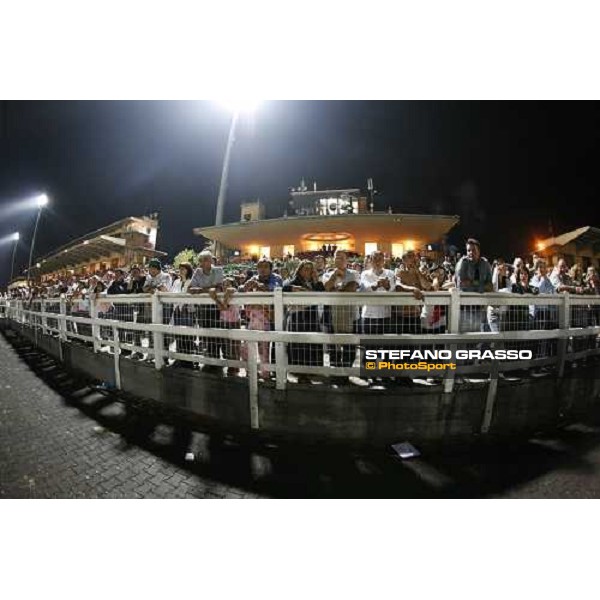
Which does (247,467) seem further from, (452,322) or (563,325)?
(563,325)

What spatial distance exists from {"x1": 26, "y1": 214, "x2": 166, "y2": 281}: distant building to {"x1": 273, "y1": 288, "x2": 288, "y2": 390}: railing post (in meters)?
25.7

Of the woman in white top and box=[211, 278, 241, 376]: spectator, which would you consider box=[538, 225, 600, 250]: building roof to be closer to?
box=[211, 278, 241, 376]: spectator

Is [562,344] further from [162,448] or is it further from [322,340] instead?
[162,448]

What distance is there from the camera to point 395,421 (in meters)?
3.29

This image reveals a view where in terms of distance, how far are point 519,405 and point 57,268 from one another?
154ft

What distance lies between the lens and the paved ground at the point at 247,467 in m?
2.66

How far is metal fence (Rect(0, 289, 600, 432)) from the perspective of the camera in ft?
11.1

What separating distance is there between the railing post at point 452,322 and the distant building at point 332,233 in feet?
48.0

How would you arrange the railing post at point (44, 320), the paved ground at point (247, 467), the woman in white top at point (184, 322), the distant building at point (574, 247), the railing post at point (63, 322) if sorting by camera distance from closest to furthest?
the paved ground at point (247, 467), the woman in white top at point (184, 322), the railing post at point (63, 322), the railing post at point (44, 320), the distant building at point (574, 247)

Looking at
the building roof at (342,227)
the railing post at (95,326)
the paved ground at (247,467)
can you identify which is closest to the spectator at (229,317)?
the paved ground at (247,467)

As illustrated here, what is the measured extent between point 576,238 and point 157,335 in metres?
12.4

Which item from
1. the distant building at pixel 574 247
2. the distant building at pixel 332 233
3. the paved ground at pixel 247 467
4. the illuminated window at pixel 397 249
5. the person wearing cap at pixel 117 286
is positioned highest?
the distant building at pixel 332 233

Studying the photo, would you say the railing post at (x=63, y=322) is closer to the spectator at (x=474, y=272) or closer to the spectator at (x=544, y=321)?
the spectator at (x=474, y=272)

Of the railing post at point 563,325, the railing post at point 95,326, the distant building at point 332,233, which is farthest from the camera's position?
the distant building at point 332,233
